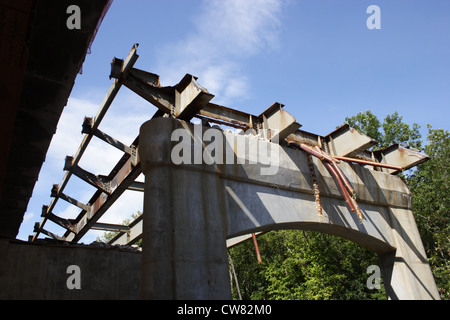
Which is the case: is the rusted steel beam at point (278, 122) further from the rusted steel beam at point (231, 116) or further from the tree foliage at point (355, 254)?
the tree foliage at point (355, 254)

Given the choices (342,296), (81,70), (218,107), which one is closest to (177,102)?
(218,107)

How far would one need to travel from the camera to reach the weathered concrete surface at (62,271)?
9.09 m

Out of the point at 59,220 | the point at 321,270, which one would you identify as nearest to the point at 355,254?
the point at 321,270

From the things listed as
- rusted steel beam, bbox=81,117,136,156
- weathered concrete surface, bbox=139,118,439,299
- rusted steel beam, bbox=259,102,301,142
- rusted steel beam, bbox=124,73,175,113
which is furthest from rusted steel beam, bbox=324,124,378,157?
rusted steel beam, bbox=81,117,136,156

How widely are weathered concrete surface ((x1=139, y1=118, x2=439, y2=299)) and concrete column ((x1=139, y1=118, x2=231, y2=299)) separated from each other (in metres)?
0.02

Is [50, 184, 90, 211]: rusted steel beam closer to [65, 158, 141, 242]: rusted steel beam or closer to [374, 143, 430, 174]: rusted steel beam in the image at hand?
[65, 158, 141, 242]: rusted steel beam
